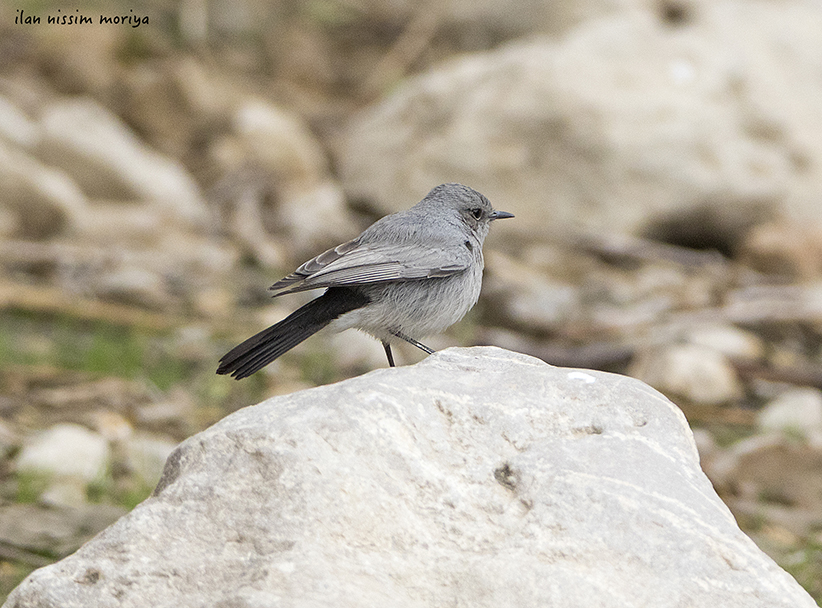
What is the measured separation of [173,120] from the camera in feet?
38.2

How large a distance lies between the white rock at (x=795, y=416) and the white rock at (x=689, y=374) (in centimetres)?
37

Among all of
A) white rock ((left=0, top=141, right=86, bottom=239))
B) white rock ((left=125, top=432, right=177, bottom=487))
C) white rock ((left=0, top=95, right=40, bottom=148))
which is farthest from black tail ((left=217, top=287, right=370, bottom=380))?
white rock ((left=0, top=95, right=40, bottom=148))

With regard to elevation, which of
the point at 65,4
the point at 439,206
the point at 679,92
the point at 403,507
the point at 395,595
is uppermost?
the point at 65,4

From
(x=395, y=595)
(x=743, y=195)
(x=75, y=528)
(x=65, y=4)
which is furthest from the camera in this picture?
(x=65, y=4)

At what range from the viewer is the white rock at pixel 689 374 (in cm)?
688

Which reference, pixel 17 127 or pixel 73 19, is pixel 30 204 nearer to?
pixel 17 127

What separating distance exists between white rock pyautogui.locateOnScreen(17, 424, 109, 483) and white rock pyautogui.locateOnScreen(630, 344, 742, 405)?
3872 mm

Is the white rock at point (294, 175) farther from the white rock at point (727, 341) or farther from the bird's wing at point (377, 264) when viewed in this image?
the bird's wing at point (377, 264)

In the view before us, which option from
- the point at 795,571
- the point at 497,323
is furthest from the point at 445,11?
the point at 795,571

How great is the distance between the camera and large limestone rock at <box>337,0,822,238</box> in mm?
9188

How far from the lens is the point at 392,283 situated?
439 centimetres

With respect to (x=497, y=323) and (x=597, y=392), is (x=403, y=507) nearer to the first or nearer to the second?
(x=597, y=392)

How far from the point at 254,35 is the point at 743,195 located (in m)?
7.81

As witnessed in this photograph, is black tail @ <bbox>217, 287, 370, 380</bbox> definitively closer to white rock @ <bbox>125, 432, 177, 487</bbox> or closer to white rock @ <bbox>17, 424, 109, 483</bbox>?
white rock @ <bbox>125, 432, 177, 487</bbox>
